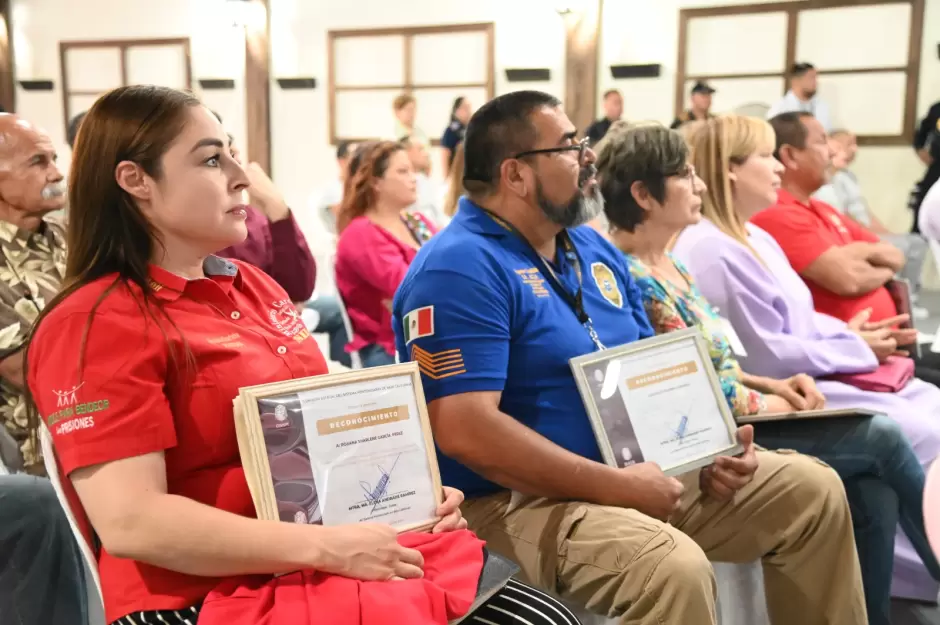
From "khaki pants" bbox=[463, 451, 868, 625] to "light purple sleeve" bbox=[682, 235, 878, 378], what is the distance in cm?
52

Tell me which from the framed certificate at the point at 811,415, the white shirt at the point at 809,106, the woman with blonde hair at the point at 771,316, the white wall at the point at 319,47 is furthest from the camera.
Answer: the white wall at the point at 319,47

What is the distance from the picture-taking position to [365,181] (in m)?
3.72

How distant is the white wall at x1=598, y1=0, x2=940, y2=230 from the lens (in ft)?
26.5

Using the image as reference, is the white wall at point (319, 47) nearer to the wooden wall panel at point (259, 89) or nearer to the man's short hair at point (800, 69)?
the wooden wall panel at point (259, 89)

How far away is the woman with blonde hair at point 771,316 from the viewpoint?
8.01ft

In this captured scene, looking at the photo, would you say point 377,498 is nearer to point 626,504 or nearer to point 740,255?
point 626,504

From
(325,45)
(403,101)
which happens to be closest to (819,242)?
(403,101)

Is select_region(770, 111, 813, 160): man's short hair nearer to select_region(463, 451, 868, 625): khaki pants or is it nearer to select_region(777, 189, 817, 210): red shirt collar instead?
select_region(777, 189, 817, 210): red shirt collar

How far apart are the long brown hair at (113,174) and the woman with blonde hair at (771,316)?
1.64 m

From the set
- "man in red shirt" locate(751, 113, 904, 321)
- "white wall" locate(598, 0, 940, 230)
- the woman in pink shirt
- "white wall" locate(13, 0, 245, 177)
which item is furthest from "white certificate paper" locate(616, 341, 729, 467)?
"white wall" locate(13, 0, 245, 177)

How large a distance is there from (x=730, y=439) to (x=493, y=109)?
915 millimetres

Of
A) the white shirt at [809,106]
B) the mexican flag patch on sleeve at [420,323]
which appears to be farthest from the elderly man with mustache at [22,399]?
the white shirt at [809,106]

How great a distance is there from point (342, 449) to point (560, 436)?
1.92ft

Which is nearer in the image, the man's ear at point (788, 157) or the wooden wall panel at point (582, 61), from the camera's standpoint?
the man's ear at point (788, 157)
